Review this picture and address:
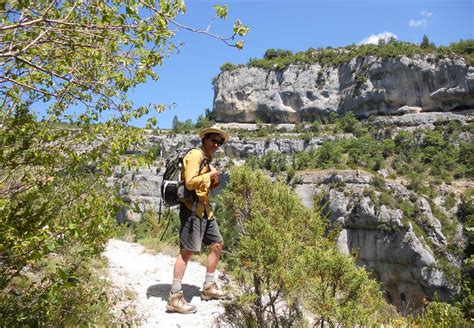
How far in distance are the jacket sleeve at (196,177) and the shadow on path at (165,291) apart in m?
1.30

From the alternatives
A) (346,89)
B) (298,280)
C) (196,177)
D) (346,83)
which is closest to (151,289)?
Result: (196,177)

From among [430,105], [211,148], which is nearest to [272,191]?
[211,148]

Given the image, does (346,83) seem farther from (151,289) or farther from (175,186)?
(175,186)

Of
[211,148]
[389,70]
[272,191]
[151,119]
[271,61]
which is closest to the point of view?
[151,119]

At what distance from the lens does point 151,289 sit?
441cm

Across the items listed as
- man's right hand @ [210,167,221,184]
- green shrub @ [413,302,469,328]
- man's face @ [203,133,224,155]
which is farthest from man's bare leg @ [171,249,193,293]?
green shrub @ [413,302,469,328]

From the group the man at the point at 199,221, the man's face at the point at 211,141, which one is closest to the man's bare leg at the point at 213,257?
the man at the point at 199,221

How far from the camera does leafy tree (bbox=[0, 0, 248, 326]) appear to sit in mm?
1702

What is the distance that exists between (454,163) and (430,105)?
1520 centimetres

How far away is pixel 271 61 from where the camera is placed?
73562 mm

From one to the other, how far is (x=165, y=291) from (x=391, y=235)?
31.7 meters

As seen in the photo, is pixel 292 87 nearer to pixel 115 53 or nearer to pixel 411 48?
pixel 411 48

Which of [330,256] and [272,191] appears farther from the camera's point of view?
[272,191]

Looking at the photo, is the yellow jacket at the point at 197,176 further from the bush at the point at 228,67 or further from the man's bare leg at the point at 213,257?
the bush at the point at 228,67
